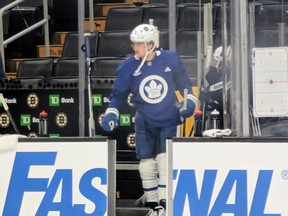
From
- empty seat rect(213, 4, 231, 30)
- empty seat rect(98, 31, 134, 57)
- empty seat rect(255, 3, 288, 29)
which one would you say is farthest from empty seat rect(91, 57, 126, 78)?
empty seat rect(255, 3, 288, 29)

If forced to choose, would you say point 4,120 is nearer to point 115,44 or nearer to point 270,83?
point 115,44

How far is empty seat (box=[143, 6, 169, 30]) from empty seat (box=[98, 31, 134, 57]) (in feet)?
0.74

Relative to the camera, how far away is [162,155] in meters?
6.80

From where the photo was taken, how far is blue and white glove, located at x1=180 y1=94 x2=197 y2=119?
675cm

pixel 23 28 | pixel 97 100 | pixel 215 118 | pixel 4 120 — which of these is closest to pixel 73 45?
pixel 4 120

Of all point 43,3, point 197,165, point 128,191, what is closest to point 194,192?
point 197,165

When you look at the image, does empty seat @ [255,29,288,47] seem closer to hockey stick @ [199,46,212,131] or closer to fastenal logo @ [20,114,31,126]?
hockey stick @ [199,46,212,131]

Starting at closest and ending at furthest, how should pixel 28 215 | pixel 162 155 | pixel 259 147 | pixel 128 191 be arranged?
pixel 259 147 → pixel 28 215 → pixel 162 155 → pixel 128 191

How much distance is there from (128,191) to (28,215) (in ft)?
3.86

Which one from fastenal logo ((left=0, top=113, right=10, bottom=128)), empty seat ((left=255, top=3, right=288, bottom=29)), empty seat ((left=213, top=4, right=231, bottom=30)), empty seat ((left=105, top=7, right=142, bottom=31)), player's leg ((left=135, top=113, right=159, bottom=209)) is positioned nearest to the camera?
empty seat ((left=255, top=3, right=288, bottom=29))

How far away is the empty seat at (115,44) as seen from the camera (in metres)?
8.06

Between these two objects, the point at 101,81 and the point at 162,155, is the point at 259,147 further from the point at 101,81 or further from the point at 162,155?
the point at 101,81

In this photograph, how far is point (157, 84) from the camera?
22.2 feet

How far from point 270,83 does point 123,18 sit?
2.43 metres
